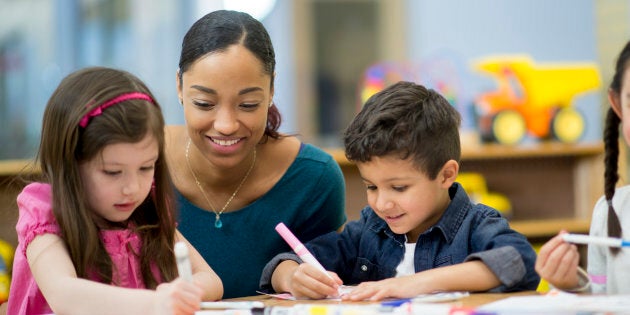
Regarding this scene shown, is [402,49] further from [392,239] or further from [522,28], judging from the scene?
[392,239]

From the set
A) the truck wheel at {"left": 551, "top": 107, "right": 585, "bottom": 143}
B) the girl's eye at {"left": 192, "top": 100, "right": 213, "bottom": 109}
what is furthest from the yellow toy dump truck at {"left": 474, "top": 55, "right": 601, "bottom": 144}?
the girl's eye at {"left": 192, "top": 100, "right": 213, "bottom": 109}

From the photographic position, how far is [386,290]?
1.14 meters

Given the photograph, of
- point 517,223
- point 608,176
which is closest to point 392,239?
point 608,176

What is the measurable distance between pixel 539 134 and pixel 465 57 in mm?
1492

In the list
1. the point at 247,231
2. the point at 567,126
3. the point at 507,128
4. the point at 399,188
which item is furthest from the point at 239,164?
the point at 567,126

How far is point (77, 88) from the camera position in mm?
1195

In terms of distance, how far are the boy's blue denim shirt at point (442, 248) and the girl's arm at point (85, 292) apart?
1.22 feet

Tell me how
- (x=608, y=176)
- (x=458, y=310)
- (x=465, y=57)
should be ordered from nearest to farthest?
1. (x=458, y=310)
2. (x=608, y=176)
3. (x=465, y=57)

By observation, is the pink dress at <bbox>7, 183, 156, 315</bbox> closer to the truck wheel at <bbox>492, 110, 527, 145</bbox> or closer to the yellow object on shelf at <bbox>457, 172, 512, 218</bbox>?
the yellow object on shelf at <bbox>457, 172, 512, 218</bbox>

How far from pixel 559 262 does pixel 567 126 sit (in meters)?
2.45

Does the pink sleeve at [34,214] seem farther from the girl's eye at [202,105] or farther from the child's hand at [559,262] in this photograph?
the child's hand at [559,262]

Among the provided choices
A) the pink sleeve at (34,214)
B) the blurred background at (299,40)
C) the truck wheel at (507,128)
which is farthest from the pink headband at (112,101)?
the blurred background at (299,40)

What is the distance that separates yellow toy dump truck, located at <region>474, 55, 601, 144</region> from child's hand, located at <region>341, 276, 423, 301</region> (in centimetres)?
232

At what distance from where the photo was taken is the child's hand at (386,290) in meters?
1.14
